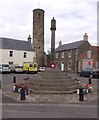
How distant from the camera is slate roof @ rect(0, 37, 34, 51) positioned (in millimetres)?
53206

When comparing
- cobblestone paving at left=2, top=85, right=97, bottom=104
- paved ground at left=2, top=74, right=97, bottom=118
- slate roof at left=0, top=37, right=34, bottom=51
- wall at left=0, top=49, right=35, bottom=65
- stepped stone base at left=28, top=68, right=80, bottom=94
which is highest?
slate roof at left=0, top=37, right=34, bottom=51

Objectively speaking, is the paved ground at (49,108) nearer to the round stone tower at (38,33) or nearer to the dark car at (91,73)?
the dark car at (91,73)

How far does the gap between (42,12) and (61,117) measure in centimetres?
4785

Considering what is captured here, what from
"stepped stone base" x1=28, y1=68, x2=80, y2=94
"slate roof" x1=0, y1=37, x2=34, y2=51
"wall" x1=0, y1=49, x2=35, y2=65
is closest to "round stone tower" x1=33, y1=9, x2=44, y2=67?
"wall" x1=0, y1=49, x2=35, y2=65

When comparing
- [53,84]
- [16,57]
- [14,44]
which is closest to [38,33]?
[14,44]

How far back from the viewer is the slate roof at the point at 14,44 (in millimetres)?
53206

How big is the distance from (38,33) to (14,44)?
6.16 m

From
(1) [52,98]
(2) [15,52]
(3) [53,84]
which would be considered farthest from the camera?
(2) [15,52]

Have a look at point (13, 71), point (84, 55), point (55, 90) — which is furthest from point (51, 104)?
point (84, 55)

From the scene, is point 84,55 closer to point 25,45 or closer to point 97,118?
point 25,45

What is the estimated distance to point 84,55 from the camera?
48.6 m

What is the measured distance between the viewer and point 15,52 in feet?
176

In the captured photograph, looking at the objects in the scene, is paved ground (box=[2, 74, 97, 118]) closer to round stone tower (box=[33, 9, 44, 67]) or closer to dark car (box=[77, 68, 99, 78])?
dark car (box=[77, 68, 99, 78])

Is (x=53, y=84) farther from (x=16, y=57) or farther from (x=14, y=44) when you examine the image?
(x=14, y=44)
